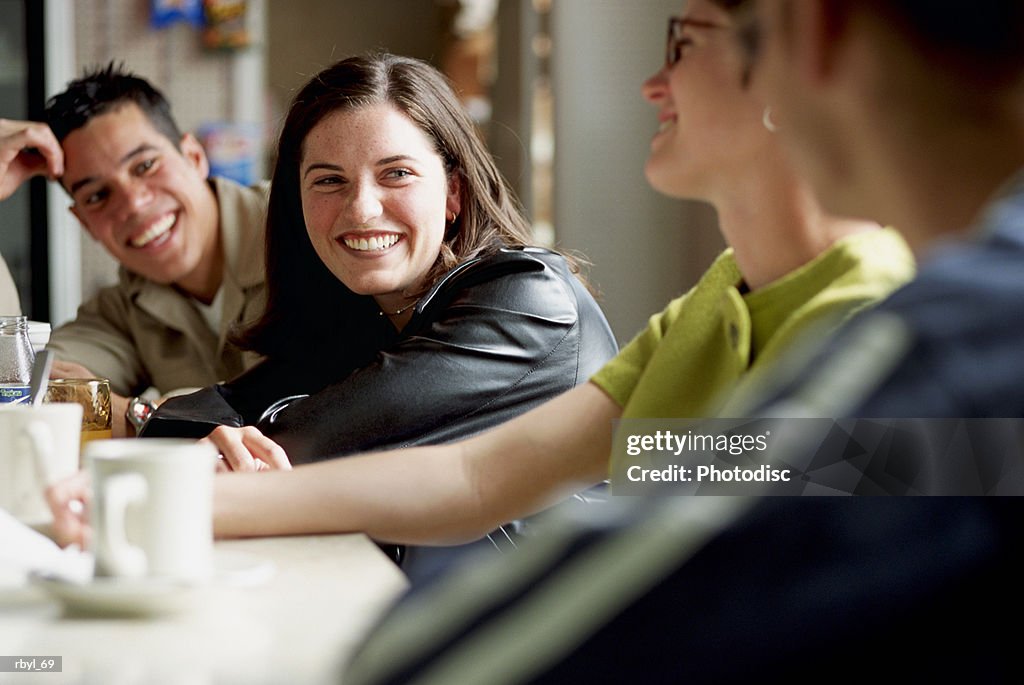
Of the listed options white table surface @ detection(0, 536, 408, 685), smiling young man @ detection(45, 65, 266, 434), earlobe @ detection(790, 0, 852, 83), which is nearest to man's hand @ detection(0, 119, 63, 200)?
smiling young man @ detection(45, 65, 266, 434)

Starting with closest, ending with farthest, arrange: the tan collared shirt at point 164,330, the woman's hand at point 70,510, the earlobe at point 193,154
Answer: the woman's hand at point 70,510 → the tan collared shirt at point 164,330 → the earlobe at point 193,154

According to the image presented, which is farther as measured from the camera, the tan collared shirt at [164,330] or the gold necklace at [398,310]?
the tan collared shirt at [164,330]

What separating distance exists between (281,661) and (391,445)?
0.62 metres

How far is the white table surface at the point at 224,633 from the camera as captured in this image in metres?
0.54

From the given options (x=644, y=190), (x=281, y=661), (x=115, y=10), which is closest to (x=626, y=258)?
(x=644, y=190)

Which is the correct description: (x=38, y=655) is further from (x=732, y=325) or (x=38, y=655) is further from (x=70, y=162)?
(x=70, y=162)

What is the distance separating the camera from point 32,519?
33.4 inches

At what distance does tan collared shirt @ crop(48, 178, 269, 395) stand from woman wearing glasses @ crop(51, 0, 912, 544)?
3.47 feet

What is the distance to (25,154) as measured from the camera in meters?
1.86

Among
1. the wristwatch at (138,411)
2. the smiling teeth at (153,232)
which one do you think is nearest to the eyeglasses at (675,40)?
the wristwatch at (138,411)

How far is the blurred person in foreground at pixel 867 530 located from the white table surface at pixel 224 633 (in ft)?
0.68

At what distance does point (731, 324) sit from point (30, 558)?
1.45 feet

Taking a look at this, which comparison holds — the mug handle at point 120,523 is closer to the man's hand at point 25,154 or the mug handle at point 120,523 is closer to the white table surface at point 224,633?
the white table surface at point 224,633

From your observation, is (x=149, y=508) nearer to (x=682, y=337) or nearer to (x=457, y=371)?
(x=682, y=337)
